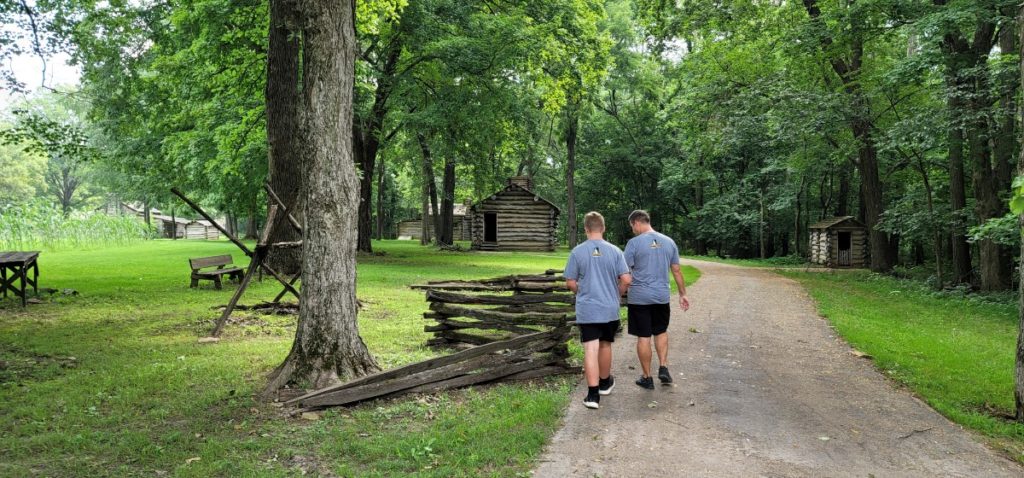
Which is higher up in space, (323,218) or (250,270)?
(323,218)

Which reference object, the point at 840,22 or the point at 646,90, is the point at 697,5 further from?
the point at 646,90

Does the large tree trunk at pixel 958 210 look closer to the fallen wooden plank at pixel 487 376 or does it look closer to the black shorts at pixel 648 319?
the black shorts at pixel 648 319

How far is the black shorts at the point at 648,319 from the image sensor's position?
670 centimetres

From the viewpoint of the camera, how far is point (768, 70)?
2394 cm

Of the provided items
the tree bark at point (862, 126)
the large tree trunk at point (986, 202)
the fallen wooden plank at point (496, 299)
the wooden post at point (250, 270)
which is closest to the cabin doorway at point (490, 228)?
the tree bark at point (862, 126)

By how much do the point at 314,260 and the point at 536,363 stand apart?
2.73m

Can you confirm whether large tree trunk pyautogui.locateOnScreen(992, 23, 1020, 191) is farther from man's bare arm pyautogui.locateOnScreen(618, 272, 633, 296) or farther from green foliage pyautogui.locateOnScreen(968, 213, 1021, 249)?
man's bare arm pyautogui.locateOnScreen(618, 272, 633, 296)

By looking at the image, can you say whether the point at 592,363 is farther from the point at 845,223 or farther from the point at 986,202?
the point at 845,223

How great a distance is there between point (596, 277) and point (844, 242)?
104 feet

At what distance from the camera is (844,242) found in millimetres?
33062

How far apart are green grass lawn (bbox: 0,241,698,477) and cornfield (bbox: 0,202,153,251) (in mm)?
21641

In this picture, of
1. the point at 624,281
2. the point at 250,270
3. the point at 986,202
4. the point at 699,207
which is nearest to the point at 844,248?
the point at 699,207

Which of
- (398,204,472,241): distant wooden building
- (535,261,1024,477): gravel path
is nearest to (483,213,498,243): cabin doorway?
(398,204,472,241): distant wooden building

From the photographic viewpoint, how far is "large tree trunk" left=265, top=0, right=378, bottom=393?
21.2 feet
